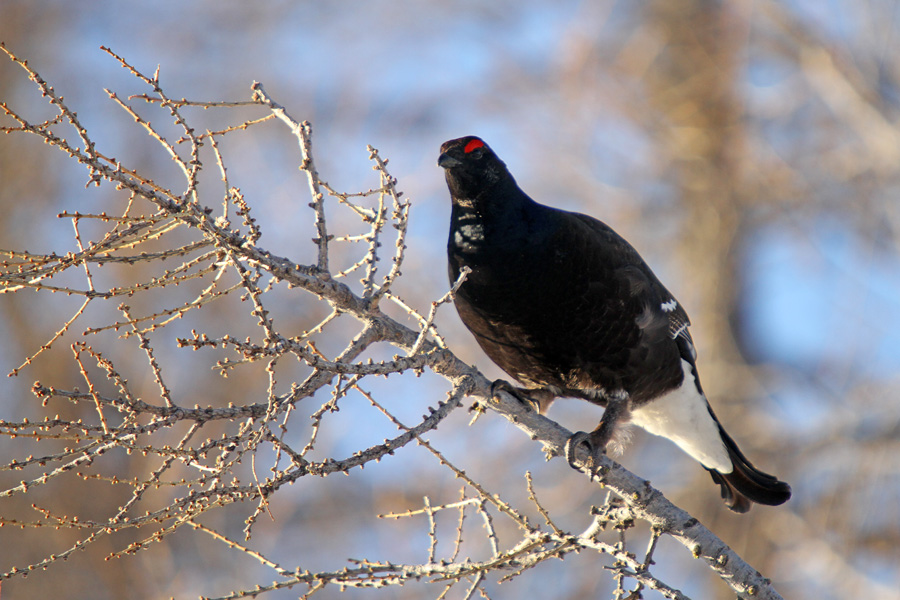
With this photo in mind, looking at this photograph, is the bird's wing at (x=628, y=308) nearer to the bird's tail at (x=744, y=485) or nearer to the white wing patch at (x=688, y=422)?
the white wing patch at (x=688, y=422)

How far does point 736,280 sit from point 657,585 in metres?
7.58

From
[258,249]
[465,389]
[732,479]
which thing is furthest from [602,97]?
[258,249]

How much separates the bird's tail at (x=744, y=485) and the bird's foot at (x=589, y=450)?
1.40 m

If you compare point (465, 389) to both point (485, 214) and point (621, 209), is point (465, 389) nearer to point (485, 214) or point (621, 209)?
point (485, 214)

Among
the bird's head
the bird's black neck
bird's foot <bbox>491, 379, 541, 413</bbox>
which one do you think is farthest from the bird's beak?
bird's foot <bbox>491, 379, 541, 413</bbox>

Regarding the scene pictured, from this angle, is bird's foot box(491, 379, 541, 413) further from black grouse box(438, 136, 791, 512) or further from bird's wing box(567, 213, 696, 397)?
bird's wing box(567, 213, 696, 397)

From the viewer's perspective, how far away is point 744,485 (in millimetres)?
4309

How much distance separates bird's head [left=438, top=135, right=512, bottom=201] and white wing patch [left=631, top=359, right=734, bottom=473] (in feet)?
4.55

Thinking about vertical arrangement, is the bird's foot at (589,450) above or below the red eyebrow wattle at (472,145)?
below

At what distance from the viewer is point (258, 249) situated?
6.65 ft

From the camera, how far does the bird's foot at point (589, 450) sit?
2928 millimetres

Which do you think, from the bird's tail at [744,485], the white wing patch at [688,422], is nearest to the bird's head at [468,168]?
the white wing patch at [688,422]

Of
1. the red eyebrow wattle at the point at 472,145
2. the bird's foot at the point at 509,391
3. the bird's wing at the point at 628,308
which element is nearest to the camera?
the bird's foot at the point at 509,391

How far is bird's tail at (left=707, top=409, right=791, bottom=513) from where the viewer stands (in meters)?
4.19
